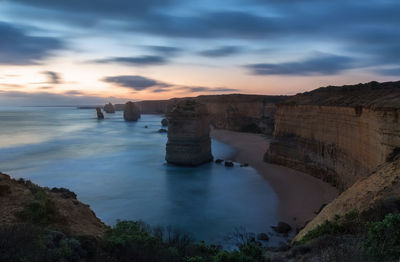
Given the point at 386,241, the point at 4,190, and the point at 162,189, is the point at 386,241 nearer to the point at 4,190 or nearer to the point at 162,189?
the point at 4,190

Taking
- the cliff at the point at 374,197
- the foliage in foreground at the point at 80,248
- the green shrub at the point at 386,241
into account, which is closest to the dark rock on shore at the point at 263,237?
the cliff at the point at 374,197

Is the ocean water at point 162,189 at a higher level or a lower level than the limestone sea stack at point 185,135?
lower

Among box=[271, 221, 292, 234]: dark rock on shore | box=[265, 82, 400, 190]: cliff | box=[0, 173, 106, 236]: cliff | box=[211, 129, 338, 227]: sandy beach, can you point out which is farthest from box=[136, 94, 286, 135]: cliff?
→ box=[0, 173, 106, 236]: cliff

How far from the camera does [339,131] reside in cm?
2023

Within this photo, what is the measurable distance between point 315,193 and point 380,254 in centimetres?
1538

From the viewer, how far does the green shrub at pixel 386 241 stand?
5.37 meters

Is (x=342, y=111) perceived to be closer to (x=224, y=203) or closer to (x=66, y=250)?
(x=224, y=203)

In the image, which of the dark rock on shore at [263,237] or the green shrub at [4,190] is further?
the dark rock on shore at [263,237]

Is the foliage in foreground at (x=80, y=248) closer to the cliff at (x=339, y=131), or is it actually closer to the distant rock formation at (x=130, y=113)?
the cliff at (x=339, y=131)

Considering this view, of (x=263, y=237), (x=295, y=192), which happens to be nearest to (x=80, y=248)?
(x=263, y=237)

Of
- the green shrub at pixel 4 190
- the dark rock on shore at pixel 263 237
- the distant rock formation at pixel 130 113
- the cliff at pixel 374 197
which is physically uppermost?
the distant rock formation at pixel 130 113

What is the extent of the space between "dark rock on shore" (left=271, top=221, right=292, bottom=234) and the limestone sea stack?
50.2ft

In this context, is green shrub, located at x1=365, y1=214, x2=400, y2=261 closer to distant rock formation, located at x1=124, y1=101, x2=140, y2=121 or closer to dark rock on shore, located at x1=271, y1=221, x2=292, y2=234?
dark rock on shore, located at x1=271, y1=221, x2=292, y2=234

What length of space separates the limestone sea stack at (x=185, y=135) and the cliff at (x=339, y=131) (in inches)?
330
